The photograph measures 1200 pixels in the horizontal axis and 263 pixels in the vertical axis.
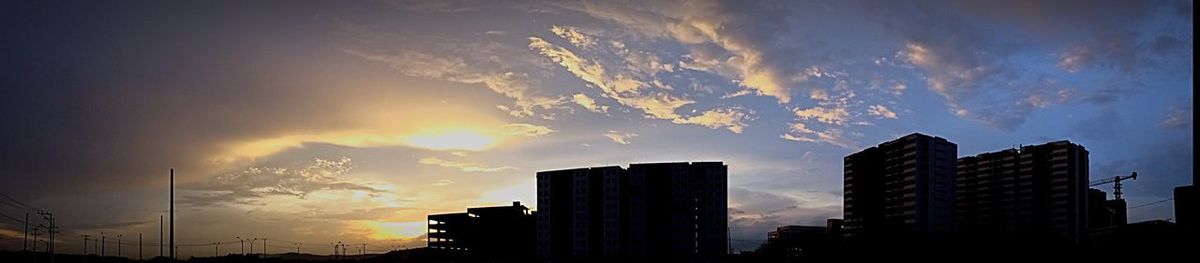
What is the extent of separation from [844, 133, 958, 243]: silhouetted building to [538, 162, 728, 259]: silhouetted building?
2655cm

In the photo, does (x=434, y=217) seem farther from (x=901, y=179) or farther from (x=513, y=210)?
(x=901, y=179)

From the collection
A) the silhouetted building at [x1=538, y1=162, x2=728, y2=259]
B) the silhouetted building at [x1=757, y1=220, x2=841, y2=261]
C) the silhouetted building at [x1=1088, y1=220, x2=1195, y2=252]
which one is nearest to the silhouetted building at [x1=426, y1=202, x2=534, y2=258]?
the silhouetted building at [x1=538, y1=162, x2=728, y2=259]

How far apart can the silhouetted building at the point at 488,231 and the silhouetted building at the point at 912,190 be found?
69.5 meters

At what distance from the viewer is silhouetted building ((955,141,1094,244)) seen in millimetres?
98188

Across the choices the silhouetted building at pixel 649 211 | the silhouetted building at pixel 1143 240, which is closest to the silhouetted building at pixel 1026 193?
the silhouetted building at pixel 1143 240

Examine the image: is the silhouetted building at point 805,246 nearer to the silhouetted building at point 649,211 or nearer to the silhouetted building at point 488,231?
the silhouetted building at point 649,211

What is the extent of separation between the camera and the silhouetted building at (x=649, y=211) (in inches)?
5271

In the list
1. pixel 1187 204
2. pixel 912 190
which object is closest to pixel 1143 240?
pixel 912 190

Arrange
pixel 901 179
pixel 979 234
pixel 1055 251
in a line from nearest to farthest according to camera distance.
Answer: pixel 1055 251 → pixel 979 234 → pixel 901 179

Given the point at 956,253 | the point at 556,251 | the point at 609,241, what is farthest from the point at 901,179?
the point at 556,251

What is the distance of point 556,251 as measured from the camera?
14975 cm

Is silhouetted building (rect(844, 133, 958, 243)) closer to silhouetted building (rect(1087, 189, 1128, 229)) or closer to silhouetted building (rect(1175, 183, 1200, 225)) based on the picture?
silhouetted building (rect(1087, 189, 1128, 229))

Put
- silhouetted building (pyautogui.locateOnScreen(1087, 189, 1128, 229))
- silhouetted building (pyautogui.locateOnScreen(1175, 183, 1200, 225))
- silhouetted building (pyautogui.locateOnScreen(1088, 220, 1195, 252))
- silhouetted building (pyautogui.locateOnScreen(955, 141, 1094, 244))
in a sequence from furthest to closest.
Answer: silhouetted building (pyautogui.locateOnScreen(1087, 189, 1128, 229))
silhouetted building (pyautogui.locateOnScreen(955, 141, 1094, 244))
silhouetted building (pyautogui.locateOnScreen(1088, 220, 1195, 252))
silhouetted building (pyautogui.locateOnScreen(1175, 183, 1200, 225))

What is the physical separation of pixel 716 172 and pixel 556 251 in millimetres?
29374
